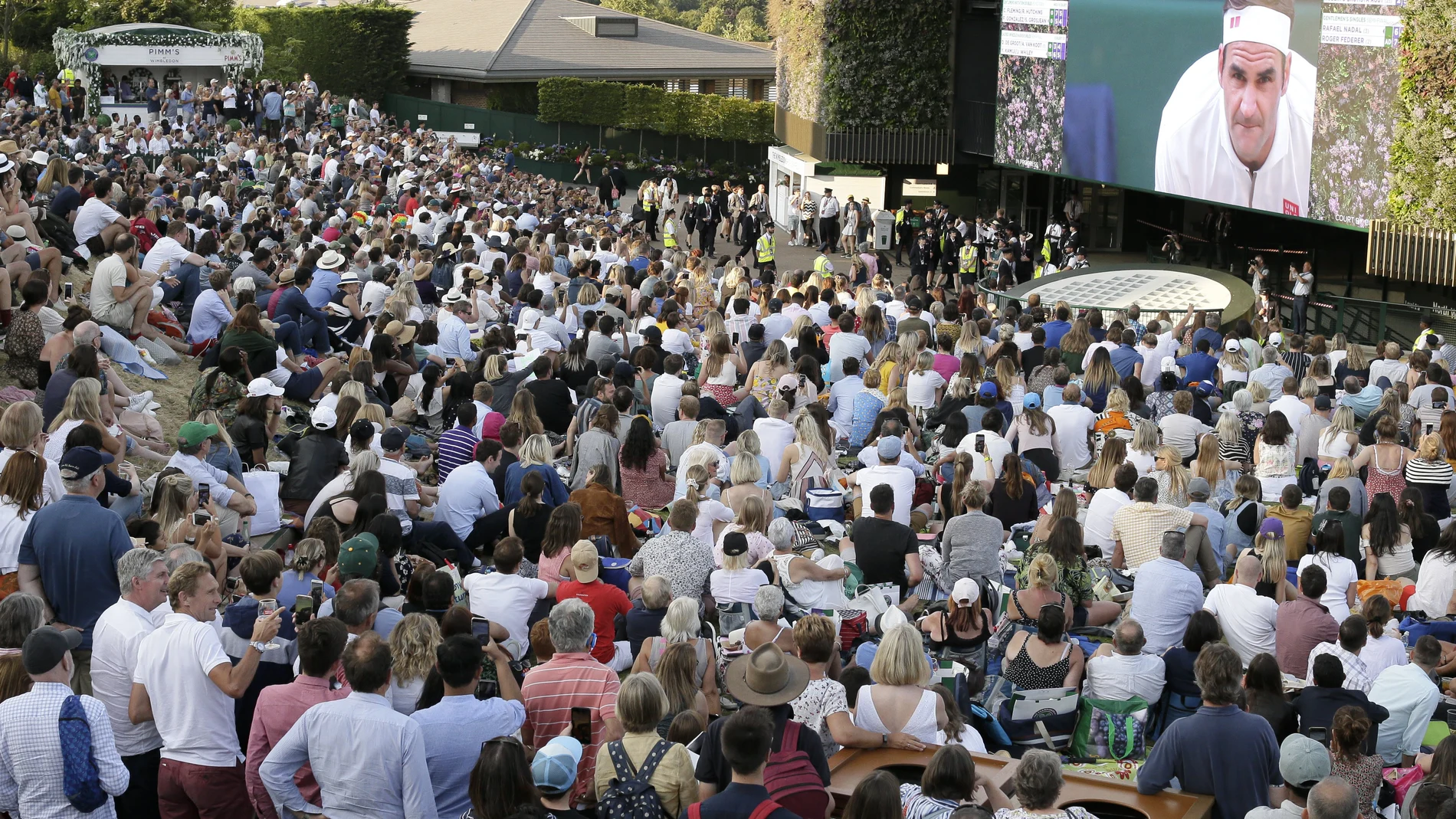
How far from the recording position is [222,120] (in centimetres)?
3269

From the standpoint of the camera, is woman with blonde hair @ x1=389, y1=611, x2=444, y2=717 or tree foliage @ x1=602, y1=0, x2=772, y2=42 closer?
woman with blonde hair @ x1=389, y1=611, x2=444, y2=717

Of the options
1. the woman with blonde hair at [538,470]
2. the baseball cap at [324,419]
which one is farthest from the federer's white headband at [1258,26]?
the baseball cap at [324,419]

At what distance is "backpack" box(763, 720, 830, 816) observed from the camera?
5.49 metres

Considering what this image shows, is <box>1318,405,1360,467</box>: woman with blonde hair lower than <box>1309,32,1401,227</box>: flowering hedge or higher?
lower

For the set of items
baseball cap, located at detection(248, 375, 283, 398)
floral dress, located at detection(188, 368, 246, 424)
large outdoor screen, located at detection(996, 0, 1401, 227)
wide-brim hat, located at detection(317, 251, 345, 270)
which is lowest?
floral dress, located at detection(188, 368, 246, 424)

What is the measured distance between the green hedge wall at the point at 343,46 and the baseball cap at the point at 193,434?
131ft

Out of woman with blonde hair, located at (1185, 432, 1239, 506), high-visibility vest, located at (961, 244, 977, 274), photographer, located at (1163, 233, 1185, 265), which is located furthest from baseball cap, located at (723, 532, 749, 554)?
photographer, located at (1163, 233, 1185, 265)

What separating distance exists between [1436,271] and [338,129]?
2351cm

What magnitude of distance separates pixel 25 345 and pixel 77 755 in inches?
227

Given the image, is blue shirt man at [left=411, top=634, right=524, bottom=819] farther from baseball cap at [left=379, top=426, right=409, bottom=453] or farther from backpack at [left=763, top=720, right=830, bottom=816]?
baseball cap at [left=379, top=426, right=409, bottom=453]

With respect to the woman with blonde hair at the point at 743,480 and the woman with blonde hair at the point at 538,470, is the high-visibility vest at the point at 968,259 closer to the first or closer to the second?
the woman with blonde hair at the point at 743,480

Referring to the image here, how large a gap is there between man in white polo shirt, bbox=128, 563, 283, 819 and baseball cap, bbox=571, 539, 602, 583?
1.85 metres

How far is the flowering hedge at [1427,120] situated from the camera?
66.2ft

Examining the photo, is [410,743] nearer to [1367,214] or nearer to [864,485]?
[864,485]
